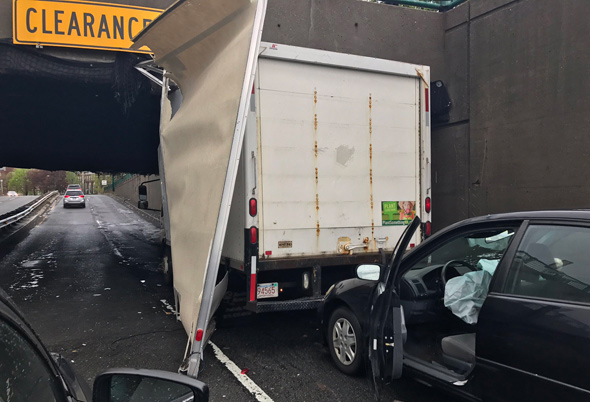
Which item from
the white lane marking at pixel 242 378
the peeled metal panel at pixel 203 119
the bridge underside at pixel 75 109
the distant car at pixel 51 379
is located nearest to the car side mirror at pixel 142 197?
the bridge underside at pixel 75 109

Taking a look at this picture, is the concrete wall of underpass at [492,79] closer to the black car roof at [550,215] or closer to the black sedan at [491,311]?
the black sedan at [491,311]

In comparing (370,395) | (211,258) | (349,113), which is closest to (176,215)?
(211,258)

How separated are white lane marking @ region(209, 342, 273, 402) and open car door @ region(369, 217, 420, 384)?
1.17 m

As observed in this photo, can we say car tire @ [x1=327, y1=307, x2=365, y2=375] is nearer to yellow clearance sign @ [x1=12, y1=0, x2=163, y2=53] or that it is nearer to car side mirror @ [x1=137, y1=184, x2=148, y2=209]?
yellow clearance sign @ [x1=12, y1=0, x2=163, y2=53]

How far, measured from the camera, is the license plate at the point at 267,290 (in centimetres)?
486

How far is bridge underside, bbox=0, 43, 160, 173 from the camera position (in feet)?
26.9

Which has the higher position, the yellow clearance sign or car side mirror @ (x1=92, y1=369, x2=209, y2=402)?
the yellow clearance sign

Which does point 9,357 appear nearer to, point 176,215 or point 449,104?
point 176,215

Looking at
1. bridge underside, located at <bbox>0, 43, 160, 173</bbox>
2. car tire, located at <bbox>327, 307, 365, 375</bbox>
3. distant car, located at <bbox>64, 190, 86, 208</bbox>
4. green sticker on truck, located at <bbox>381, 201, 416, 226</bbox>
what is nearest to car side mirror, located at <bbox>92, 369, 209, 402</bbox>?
car tire, located at <bbox>327, 307, 365, 375</bbox>

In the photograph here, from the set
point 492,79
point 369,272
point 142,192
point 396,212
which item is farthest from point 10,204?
point 369,272

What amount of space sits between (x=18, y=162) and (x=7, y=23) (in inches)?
405

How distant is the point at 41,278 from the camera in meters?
9.30

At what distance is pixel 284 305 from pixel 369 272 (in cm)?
155

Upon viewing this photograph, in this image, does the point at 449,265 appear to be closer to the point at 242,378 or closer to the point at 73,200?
the point at 242,378
